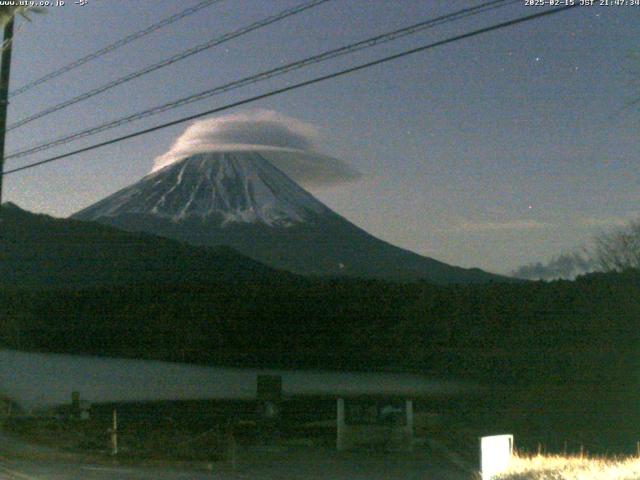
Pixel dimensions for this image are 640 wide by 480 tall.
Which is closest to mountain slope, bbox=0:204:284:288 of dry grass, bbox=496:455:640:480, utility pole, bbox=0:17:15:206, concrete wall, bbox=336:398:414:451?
utility pole, bbox=0:17:15:206

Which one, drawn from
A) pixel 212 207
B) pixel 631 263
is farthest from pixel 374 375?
Result: pixel 212 207

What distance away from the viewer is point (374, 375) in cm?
2931

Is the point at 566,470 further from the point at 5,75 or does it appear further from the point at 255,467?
the point at 5,75

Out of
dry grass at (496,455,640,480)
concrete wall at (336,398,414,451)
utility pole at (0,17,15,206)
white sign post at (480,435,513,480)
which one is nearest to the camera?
dry grass at (496,455,640,480)

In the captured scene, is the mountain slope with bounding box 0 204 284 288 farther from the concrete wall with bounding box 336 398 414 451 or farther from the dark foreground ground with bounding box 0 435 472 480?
the dark foreground ground with bounding box 0 435 472 480

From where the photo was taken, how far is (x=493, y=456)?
1022 centimetres

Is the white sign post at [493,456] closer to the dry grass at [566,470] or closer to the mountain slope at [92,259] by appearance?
the dry grass at [566,470]

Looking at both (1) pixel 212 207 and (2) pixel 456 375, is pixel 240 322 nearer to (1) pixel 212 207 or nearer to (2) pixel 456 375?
(2) pixel 456 375

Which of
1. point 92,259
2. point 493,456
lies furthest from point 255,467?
point 92,259

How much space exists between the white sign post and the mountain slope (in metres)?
26.6

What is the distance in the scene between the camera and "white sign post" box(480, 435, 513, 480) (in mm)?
9961

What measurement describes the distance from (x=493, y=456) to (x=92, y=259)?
1274 inches

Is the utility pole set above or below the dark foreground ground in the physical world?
above

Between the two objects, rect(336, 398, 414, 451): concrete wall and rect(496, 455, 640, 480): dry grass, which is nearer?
rect(496, 455, 640, 480): dry grass
